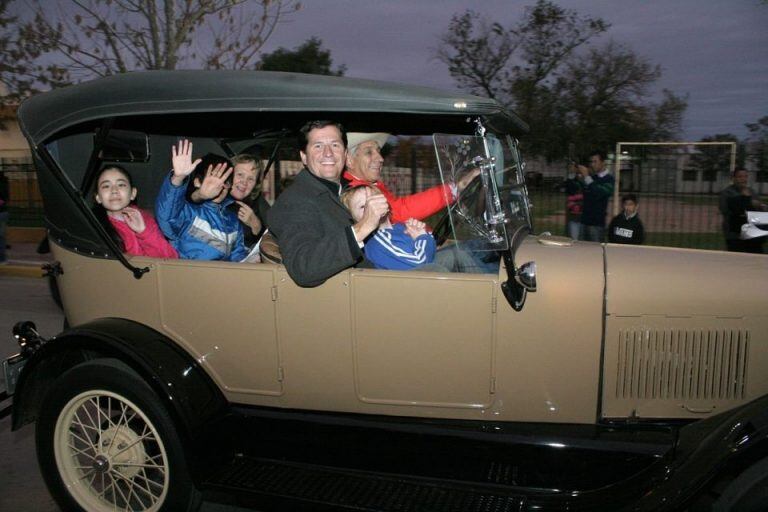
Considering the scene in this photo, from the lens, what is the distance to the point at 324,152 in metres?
2.90

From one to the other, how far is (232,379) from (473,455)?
1.13 metres

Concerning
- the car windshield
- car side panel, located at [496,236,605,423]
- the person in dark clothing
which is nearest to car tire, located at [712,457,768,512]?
car side panel, located at [496,236,605,423]

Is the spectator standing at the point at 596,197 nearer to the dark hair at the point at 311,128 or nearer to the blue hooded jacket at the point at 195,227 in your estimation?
the blue hooded jacket at the point at 195,227

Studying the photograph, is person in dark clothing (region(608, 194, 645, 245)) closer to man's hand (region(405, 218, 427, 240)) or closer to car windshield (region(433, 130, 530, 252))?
car windshield (region(433, 130, 530, 252))

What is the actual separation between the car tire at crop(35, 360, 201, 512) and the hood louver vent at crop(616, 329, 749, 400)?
6.25 feet

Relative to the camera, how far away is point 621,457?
2441 millimetres

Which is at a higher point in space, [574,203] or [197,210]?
[197,210]

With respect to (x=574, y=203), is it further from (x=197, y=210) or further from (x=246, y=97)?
(x=246, y=97)

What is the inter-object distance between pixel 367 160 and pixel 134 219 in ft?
4.67

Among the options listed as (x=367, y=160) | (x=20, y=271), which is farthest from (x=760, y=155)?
(x=20, y=271)

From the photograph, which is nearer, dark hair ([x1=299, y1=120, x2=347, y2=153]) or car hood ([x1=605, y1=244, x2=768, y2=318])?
car hood ([x1=605, y1=244, x2=768, y2=318])

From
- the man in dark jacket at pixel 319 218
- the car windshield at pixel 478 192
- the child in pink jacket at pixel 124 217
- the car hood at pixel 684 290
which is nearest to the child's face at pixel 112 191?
the child in pink jacket at pixel 124 217

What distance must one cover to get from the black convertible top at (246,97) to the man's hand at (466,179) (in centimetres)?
23

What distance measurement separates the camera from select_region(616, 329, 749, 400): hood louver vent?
8.41 feet
